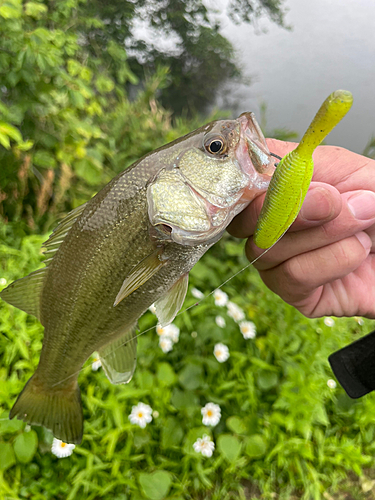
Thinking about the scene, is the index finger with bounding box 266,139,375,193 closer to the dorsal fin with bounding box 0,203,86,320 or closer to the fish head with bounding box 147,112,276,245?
the fish head with bounding box 147,112,276,245

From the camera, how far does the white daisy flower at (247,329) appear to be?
193cm

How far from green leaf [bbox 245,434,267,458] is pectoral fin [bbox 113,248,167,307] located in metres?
1.33

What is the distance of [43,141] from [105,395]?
2114mm

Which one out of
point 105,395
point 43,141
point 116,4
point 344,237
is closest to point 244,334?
point 105,395

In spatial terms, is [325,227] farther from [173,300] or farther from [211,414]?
[211,414]

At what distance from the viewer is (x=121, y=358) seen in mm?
1215

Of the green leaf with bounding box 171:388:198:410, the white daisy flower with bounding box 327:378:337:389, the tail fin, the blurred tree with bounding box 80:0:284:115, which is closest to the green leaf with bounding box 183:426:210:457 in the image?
the green leaf with bounding box 171:388:198:410

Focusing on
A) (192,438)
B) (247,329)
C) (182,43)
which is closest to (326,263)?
(247,329)

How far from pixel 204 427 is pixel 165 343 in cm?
Result: 51

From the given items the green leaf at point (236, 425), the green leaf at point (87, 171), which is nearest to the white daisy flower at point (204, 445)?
the green leaf at point (236, 425)

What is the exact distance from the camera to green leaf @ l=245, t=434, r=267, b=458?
1.68m

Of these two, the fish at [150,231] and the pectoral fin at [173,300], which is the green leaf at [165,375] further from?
the pectoral fin at [173,300]

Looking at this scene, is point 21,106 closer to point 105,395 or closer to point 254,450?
point 105,395

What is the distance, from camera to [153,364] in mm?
1868
